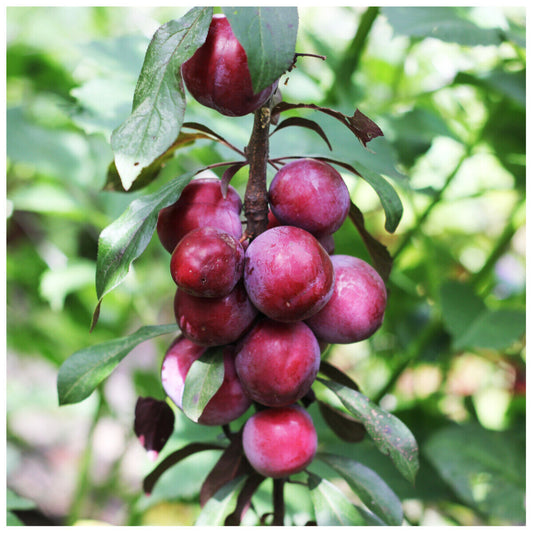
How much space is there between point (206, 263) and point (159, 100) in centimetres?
10

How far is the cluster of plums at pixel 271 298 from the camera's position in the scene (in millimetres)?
343

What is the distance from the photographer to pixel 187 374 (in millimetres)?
391

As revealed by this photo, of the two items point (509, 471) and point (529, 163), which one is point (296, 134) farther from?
point (509, 471)

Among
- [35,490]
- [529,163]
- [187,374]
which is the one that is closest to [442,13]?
[529,163]

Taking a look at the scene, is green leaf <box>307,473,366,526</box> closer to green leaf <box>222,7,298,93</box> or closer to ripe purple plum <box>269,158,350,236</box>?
ripe purple plum <box>269,158,350,236</box>

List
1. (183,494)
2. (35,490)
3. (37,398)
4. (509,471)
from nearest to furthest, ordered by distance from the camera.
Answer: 1. (183,494)
2. (509,471)
3. (37,398)
4. (35,490)

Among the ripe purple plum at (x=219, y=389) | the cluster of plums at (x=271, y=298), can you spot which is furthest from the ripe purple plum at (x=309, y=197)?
the ripe purple plum at (x=219, y=389)

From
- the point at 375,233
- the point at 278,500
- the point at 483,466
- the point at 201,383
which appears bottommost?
the point at 483,466

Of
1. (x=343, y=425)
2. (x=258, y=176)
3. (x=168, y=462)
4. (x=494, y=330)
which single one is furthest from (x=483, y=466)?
(x=258, y=176)

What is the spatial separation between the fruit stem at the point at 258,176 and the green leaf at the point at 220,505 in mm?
201

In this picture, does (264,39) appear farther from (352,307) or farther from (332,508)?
(332,508)

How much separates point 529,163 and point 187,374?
0.55m

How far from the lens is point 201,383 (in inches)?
14.4

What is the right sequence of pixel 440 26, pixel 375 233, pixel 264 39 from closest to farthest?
pixel 264 39, pixel 440 26, pixel 375 233
